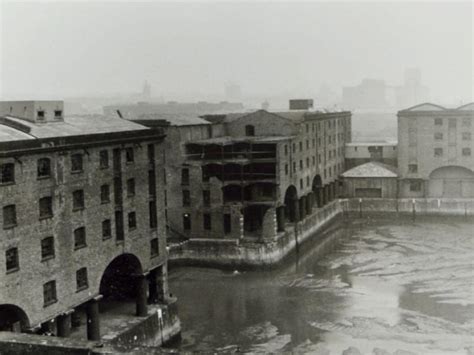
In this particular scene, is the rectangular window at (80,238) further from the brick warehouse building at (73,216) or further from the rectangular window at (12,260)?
the rectangular window at (12,260)

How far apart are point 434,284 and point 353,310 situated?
991 cm

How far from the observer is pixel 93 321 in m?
38.8

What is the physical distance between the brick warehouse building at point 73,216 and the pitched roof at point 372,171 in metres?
49.5

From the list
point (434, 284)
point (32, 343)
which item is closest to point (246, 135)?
point (434, 284)

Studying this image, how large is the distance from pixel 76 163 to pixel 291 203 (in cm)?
4009

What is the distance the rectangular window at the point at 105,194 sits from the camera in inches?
1613

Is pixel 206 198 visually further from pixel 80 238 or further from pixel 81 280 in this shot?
pixel 81 280

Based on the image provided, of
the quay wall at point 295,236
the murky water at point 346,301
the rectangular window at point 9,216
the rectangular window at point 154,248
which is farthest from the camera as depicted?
the quay wall at point 295,236

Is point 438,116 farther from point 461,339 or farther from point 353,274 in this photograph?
point 461,339

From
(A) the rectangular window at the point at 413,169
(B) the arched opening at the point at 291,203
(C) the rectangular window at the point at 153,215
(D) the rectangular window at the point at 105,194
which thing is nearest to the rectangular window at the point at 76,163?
(D) the rectangular window at the point at 105,194

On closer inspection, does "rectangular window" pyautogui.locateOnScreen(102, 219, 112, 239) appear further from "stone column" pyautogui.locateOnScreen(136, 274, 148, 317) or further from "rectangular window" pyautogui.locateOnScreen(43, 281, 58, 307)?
"rectangular window" pyautogui.locateOnScreen(43, 281, 58, 307)

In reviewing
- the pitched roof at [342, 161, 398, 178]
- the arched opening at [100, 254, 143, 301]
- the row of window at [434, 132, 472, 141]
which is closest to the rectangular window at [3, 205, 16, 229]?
the arched opening at [100, 254, 143, 301]

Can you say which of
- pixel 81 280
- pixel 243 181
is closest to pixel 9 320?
pixel 81 280

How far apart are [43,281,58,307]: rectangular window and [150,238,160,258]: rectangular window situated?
9.75m
